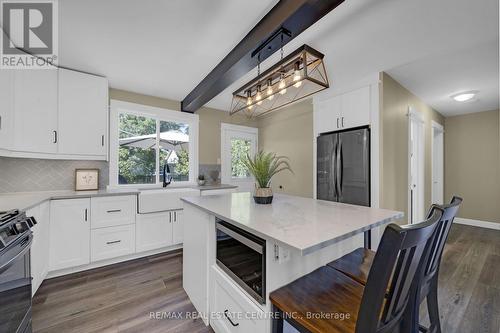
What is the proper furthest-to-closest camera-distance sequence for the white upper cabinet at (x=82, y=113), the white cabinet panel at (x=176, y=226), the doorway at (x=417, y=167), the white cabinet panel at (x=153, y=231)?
the doorway at (x=417, y=167) < the white cabinet panel at (x=176, y=226) < the white cabinet panel at (x=153, y=231) < the white upper cabinet at (x=82, y=113)

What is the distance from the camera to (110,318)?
163 cm

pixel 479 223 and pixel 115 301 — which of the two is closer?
pixel 115 301

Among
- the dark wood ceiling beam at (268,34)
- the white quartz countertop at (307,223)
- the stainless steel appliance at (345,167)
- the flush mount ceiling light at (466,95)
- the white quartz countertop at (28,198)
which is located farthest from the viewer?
the flush mount ceiling light at (466,95)

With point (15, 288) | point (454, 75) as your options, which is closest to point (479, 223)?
point (454, 75)

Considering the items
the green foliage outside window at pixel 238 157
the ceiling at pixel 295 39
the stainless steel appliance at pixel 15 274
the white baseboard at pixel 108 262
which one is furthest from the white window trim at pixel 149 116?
the stainless steel appliance at pixel 15 274

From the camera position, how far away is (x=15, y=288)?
1.12 metres

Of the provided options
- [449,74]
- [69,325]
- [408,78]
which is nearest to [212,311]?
[69,325]

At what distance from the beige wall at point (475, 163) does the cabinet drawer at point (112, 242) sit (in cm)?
645

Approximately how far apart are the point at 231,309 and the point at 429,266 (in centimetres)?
114

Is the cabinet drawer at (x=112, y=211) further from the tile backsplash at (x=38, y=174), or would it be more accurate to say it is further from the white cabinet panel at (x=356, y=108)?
the white cabinet panel at (x=356, y=108)

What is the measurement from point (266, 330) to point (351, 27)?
2264mm

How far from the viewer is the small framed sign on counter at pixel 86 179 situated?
8.89 ft

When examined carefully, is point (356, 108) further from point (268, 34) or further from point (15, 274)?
point (15, 274)

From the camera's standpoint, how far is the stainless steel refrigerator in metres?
2.54
